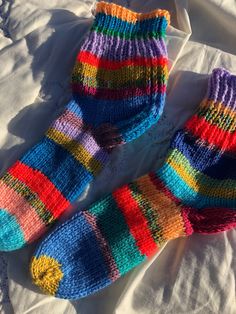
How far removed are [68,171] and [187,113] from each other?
348 millimetres

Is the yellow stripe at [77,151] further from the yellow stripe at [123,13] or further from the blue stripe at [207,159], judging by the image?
the yellow stripe at [123,13]

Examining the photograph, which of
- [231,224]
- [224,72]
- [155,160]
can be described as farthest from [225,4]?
[231,224]

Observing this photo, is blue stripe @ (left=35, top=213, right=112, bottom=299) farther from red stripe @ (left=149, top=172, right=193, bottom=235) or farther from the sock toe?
red stripe @ (left=149, top=172, right=193, bottom=235)

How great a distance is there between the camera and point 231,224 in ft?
3.75

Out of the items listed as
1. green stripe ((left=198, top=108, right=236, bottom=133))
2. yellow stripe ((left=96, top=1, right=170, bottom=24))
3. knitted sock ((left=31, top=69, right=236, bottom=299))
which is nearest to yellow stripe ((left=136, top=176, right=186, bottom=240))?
knitted sock ((left=31, top=69, right=236, bottom=299))

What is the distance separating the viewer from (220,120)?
4.04ft

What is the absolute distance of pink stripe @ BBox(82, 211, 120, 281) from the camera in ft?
3.60

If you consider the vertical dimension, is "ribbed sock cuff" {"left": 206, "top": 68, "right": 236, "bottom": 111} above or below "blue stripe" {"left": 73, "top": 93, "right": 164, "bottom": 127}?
above

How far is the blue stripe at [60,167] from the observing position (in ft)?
3.85

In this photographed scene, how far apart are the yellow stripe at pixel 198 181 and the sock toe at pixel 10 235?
0.38 m

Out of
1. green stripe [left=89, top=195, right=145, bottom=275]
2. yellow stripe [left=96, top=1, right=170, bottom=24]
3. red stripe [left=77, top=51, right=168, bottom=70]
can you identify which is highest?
yellow stripe [left=96, top=1, right=170, bottom=24]

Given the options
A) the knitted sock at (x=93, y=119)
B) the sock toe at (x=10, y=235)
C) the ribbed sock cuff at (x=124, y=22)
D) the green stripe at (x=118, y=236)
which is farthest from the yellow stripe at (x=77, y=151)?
the ribbed sock cuff at (x=124, y=22)

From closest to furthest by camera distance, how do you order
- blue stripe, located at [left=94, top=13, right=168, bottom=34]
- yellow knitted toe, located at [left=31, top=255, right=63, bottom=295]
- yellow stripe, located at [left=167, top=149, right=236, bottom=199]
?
yellow knitted toe, located at [left=31, top=255, right=63, bottom=295] < yellow stripe, located at [left=167, top=149, right=236, bottom=199] < blue stripe, located at [left=94, top=13, right=168, bottom=34]

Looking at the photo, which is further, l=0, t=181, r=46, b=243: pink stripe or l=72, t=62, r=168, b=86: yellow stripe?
l=72, t=62, r=168, b=86: yellow stripe
